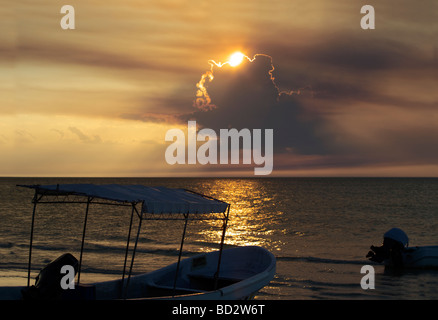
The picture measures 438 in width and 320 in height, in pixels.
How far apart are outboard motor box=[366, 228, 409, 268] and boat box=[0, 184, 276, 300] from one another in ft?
33.6

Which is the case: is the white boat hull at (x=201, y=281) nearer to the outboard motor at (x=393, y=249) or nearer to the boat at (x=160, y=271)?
the boat at (x=160, y=271)

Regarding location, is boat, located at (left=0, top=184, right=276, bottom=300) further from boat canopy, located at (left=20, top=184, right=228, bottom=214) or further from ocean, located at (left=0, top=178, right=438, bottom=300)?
ocean, located at (left=0, top=178, right=438, bottom=300)

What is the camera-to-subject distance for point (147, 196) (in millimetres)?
12625

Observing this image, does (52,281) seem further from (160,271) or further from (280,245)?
(280,245)

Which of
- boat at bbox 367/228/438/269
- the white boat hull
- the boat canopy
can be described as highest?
the boat canopy

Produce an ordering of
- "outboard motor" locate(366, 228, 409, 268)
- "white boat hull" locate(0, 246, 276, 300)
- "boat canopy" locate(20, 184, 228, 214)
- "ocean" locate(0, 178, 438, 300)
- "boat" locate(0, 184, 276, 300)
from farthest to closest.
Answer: "outboard motor" locate(366, 228, 409, 268) → "ocean" locate(0, 178, 438, 300) → "white boat hull" locate(0, 246, 276, 300) → "boat canopy" locate(20, 184, 228, 214) → "boat" locate(0, 184, 276, 300)

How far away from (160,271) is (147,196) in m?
4.88

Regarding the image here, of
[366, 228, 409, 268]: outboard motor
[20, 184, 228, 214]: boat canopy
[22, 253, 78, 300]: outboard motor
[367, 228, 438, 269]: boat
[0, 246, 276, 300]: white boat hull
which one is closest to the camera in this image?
[22, 253, 78, 300]: outboard motor

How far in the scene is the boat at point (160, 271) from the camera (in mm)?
11578

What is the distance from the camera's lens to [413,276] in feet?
78.1

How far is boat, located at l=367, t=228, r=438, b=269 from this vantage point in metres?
25.4

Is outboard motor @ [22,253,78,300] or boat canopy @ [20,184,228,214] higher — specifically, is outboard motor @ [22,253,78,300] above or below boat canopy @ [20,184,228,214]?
below

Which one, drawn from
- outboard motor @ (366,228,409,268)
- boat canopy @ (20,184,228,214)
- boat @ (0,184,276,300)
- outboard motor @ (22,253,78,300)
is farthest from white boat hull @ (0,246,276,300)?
outboard motor @ (366,228,409,268)

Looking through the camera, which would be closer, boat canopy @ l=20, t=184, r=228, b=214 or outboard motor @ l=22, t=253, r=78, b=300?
outboard motor @ l=22, t=253, r=78, b=300
